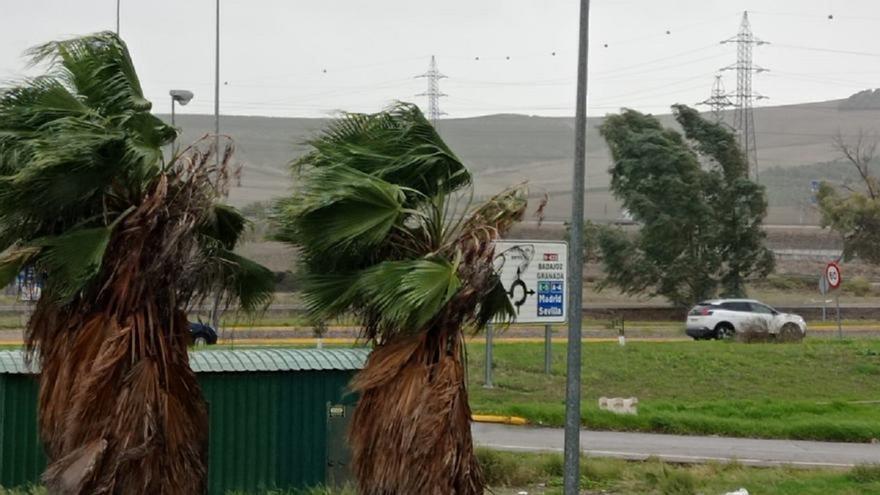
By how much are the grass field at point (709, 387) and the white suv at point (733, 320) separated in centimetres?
367

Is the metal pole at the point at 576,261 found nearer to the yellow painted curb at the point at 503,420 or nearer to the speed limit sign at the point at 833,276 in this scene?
the yellow painted curb at the point at 503,420

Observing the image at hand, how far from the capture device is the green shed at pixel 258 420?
14000 millimetres

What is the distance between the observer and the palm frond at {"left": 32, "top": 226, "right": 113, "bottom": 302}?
11242 mm

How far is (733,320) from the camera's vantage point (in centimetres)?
4053

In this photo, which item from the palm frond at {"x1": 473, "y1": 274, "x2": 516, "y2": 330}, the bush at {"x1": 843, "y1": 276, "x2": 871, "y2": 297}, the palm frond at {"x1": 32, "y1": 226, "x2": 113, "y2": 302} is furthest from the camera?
the bush at {"x1": 843, "y1": 276, "x2": 871, "y2": 297}

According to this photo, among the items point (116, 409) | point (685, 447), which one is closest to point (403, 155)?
point (116, 409)

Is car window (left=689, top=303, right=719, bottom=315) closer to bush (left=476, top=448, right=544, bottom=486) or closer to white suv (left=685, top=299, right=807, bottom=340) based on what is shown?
white suv (left=685, top=299, right=807, bottom=340)

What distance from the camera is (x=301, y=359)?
14938mm

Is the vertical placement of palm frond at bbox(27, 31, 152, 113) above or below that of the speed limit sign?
above

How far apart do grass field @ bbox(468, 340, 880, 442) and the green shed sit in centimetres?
957

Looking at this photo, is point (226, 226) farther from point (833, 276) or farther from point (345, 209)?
point (833, 276)

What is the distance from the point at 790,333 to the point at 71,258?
98.8ft

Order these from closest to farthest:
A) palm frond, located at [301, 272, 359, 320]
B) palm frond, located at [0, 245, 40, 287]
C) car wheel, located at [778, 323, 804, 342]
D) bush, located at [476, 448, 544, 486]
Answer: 1. palm frond, located at [0, 245, 40, 287]
2. palm frond, located at [301, 272, 359, 320]
3. bush, located at [476, 448, 544, 486]
4. car wheel, located at [778, 323, 804, 342]

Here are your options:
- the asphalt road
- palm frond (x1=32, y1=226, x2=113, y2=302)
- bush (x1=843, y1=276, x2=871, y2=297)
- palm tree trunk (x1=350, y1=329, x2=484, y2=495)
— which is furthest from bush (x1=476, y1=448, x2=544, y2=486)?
bush (x1=843, y1=276, x2=871, y2=297)
